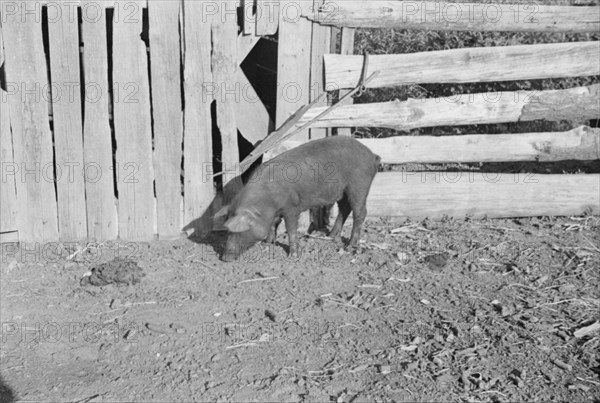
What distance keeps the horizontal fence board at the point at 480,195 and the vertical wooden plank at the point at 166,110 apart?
1799mm

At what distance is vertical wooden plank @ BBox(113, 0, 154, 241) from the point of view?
625cm

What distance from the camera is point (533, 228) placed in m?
A: 7.01

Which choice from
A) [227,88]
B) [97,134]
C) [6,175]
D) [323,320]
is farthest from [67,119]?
[323,320]

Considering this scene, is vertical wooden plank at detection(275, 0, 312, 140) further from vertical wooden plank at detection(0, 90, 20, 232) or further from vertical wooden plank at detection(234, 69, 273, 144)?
vertical wooden plank at detection(0, 90, 20, 232)

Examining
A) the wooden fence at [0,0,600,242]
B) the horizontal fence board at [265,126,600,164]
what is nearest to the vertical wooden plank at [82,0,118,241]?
the wooden fence at [0,0,600,242]

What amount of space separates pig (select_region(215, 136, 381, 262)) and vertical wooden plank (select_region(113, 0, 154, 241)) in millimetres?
783

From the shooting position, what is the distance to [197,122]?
6.53 metres

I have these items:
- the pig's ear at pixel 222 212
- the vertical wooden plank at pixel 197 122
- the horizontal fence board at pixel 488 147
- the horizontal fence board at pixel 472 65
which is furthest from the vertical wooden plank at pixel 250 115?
the horizontal fence board at pixel 488 147

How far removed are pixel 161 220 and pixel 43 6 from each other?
6.74ft

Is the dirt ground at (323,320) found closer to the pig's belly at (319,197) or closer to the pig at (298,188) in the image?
the pig at (298,188)

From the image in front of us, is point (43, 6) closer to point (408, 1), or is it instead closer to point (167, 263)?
point (167, 263)

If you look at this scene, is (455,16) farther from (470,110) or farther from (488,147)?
(488,147)

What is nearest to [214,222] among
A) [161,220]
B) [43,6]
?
[161,220]

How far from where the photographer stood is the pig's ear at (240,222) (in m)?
6.08
